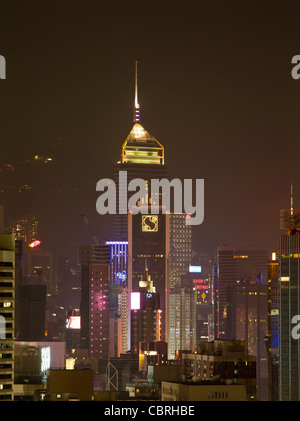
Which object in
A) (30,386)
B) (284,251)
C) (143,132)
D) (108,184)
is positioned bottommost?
(30,386)

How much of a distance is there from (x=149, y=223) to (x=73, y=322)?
9.40 metres

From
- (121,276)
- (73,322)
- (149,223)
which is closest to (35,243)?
(73,322)

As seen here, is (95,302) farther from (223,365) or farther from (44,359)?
(223,365)

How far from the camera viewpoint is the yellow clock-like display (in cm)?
3816

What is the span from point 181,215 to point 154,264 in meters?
2.60

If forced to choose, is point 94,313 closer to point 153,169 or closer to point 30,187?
point 153,169

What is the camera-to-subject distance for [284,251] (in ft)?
70.9

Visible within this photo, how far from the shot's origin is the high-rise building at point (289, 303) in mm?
20625

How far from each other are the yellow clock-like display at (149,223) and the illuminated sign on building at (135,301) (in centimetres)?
365

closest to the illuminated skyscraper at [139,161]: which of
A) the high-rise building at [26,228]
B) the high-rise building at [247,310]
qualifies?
the high-rise building at [247,310]

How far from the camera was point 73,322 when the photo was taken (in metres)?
30.0

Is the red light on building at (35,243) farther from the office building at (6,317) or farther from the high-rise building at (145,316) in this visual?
the high-rise building at (145,316)

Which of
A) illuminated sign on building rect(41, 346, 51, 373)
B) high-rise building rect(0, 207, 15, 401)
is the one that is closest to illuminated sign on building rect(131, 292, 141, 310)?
illuminated sign on building rect(41, 346, 51, 373)
